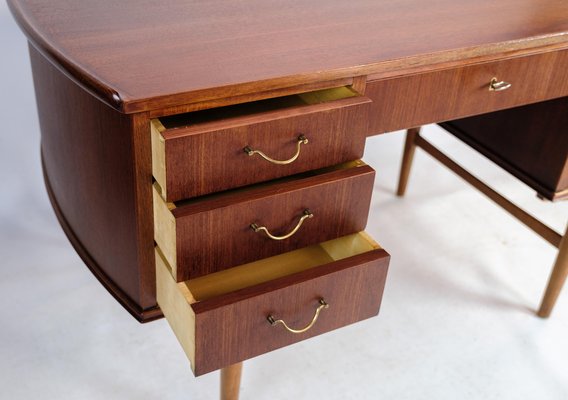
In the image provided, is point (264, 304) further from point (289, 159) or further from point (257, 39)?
point (257, 39)

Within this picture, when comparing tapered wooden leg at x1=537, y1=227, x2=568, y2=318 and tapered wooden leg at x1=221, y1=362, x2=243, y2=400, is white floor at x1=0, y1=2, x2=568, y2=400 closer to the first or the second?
tapered wooden leg at x1=537, y1=227, x2=568, y2=318

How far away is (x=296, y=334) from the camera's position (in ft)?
3.08

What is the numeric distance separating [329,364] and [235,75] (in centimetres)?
62

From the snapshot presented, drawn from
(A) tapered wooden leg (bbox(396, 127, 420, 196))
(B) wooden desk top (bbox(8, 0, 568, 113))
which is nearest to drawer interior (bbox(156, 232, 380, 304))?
(B) wooden desk top (bbox(8, 0, 568, 113))

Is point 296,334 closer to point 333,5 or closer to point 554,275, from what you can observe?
point 333,5

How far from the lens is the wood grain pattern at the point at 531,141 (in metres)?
1.25

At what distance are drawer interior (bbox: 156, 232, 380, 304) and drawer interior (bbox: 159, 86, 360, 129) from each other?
0.65 ft

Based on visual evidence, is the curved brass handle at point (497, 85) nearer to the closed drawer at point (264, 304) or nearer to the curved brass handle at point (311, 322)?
the closed drawer at point (264, 304)

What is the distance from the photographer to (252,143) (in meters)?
0.83

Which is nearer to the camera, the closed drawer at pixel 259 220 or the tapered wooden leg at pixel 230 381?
the closed drawer at pixel 259 220

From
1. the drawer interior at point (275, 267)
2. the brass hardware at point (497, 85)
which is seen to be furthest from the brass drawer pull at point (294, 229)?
the brass hardware at point (497, 85)

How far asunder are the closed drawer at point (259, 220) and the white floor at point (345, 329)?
0.38 meters

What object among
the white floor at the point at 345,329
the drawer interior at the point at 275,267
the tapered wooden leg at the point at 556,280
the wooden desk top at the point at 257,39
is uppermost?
the wooden desk top at the point at 257,39

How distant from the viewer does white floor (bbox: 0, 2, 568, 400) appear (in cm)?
121
